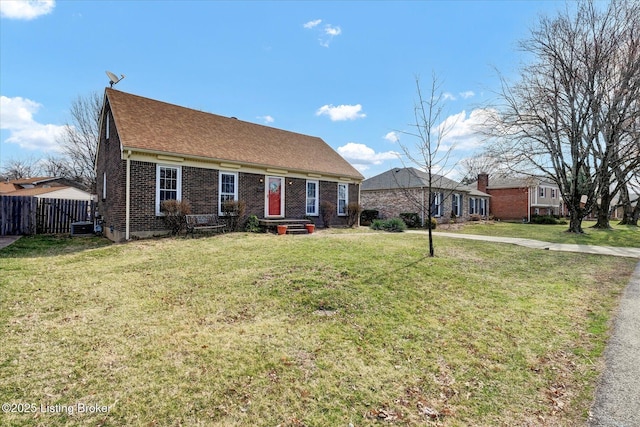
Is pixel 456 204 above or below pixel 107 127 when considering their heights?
below

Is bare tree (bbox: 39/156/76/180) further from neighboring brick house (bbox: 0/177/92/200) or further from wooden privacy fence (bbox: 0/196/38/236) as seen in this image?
wooden privacy fence (bbox: 0/196/38/236)

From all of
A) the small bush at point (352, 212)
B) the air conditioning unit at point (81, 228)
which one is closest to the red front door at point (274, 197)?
the small bush at point (352, 212)

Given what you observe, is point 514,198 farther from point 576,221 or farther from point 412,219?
point 412,219

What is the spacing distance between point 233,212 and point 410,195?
14.2 m

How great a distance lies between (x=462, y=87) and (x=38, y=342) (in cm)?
1388

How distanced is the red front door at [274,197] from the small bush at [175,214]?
13.7ft

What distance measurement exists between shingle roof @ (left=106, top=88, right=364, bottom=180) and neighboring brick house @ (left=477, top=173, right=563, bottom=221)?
25037 millimetres

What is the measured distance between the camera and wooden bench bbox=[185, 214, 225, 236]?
12.3 meters

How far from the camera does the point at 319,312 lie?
16.8 feet

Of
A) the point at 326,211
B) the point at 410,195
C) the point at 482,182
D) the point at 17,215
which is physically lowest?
the point at 17,215

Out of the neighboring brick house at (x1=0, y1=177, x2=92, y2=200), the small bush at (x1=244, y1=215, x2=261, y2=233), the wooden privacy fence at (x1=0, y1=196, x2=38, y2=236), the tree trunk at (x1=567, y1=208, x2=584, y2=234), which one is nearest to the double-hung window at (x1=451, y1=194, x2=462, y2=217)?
the tree trunk at (x1=567, y1=208, x2=584, y2=234)

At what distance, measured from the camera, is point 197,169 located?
1316 centimetres

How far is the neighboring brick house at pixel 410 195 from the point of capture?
24.2 meters

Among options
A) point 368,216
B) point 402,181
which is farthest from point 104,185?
point 402,181
